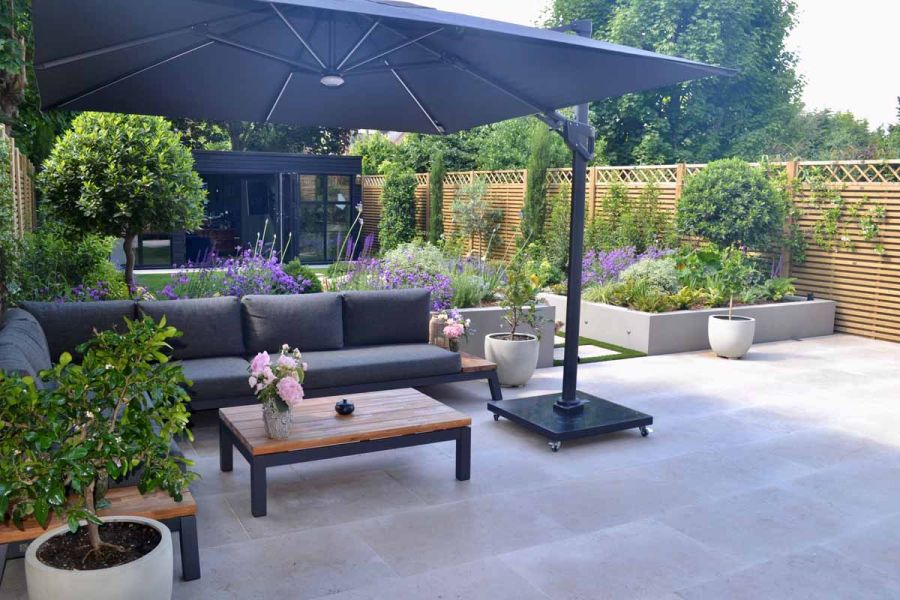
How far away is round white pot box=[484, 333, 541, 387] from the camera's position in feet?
20.1

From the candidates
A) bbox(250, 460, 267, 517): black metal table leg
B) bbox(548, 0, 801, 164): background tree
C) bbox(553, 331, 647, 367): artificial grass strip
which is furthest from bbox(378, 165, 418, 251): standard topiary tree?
bbox(250, 460, 267, 517): black metal table leg

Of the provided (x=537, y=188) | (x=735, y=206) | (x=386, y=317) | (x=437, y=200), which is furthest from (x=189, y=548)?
(x=437, y=200)

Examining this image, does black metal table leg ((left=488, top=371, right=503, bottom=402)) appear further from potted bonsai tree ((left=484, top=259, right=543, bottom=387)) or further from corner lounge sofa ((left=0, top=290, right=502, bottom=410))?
potted bonsai tree ((left=484, top=259, right=543, bottom=387))

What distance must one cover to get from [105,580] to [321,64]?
2.87m

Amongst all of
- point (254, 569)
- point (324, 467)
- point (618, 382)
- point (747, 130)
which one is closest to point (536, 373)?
point (618, 382)

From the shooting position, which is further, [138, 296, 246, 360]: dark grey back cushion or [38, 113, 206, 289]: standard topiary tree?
[38, 113, 206, 289]: standard topiary tree

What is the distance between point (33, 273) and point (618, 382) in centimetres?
520

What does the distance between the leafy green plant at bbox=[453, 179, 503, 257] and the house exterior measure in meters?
3.15

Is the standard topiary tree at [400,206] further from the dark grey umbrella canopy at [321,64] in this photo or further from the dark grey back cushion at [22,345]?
the dark grey back cushion at [22,345]

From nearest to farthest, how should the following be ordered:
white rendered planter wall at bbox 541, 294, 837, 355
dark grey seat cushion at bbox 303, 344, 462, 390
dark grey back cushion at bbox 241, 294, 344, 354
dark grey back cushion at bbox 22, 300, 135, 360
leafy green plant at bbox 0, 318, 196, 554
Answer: leafy green plant at bbox 0, 318, 196, 554 → dark grey back cushion at bbox 22, 300, 135, 360 → dark grey seat cushion at bbox 303, 344, 462, 390 → dark grey back cushion at bbox 241, 294, 344, 354 → white rendered planter wall at bbox 541, 294, 837, 355

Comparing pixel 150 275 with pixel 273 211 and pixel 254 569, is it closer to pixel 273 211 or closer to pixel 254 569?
pixel 273 211

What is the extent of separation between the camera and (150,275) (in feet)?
45.8

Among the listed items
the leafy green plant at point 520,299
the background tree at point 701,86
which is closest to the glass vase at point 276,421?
the leafy green plant at point 520,299

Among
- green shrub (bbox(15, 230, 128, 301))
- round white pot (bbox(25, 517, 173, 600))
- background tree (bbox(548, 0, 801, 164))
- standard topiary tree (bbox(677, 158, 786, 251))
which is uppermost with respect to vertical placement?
background tree (bbox(548, 0, 801, 164))
